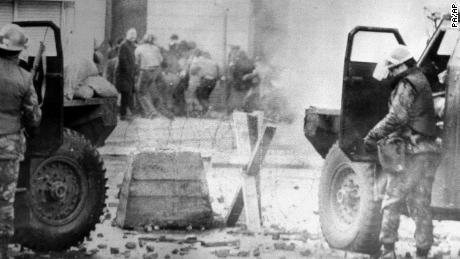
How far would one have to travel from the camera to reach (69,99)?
9.86 m

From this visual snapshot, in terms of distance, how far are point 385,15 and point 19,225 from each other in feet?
31.1

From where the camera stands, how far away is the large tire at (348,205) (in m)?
9.20

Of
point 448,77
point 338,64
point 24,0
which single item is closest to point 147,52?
point 24,0

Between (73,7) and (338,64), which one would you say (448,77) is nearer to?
(338,64)

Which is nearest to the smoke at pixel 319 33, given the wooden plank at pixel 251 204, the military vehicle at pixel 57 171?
the wooden plank at pixel 251 204

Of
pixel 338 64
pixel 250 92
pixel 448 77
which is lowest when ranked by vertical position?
pixel 250 92

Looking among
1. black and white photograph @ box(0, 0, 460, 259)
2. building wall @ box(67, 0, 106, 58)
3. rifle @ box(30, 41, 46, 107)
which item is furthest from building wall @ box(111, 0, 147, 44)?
rifle @ box(30, 41, 46, 107)

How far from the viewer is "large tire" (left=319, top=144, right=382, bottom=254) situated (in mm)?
9203

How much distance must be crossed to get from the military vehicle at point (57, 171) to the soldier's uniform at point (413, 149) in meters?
2.43

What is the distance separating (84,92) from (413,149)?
118 inches

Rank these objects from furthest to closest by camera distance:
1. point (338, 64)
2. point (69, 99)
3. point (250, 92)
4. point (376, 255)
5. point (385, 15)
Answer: point (250, 92)
point (338, 64)
point (385, 15)
point (69, 99)
point (376, 255)

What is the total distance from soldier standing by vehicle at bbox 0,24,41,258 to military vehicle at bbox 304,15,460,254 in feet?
8.40

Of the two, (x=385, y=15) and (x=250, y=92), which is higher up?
(x=385, y=15)

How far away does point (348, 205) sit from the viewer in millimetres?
9625
